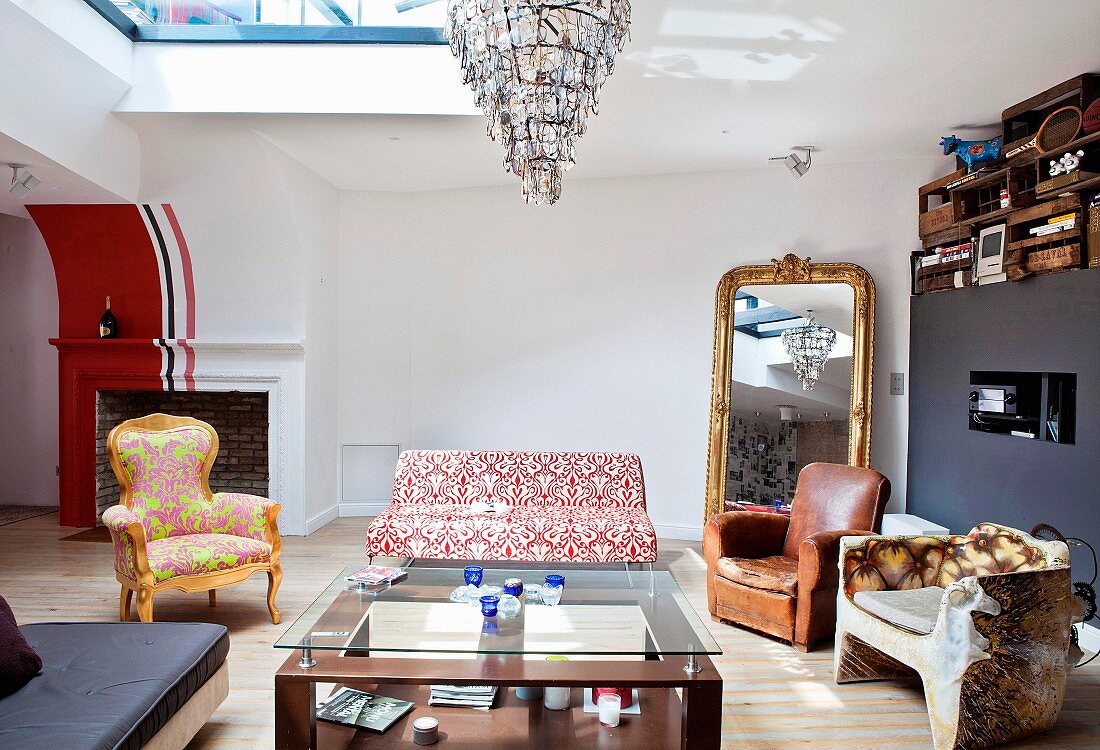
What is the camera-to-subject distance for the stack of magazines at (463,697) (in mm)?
2738

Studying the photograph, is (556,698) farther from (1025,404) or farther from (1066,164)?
(1066,164)

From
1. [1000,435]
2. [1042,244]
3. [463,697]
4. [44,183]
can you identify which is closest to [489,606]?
[463,697]

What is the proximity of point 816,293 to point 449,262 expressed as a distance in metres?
2.81

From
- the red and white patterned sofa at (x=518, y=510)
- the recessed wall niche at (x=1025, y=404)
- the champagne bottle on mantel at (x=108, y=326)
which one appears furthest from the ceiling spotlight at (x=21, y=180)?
the recessed wall niche at (x=1025, y=404)

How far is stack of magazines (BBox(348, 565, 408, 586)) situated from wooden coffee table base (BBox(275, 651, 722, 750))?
0.62 metres

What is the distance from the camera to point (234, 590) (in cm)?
464

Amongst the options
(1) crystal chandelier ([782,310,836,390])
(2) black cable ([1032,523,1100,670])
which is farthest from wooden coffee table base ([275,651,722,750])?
(1) crystal chandelier ([782,310,836,390])

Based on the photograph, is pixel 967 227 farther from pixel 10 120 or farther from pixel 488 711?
pixel 10 120

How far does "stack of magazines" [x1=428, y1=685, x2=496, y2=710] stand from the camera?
2.74m

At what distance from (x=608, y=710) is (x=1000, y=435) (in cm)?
305

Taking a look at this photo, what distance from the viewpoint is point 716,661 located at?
11.8 feet

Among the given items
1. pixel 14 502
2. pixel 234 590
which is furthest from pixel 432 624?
pixel 14 502

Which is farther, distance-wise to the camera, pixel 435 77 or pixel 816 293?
pixel 816 293

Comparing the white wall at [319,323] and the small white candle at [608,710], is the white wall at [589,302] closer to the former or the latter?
the white wall at [319,323]
